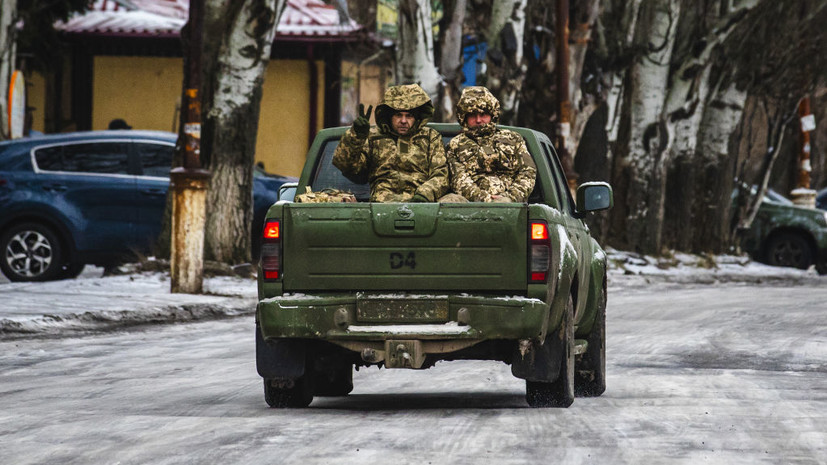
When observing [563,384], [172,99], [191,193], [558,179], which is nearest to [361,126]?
[558,179]

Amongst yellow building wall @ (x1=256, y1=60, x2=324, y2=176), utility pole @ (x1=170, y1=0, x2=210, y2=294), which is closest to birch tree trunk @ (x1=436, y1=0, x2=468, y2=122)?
utility pole @ (x1=170, y1=0, x2=210, y2=294)

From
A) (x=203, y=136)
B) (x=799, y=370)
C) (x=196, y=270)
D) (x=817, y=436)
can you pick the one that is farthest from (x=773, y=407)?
(x=203, y=136)

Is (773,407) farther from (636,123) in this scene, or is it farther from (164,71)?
(164,71)

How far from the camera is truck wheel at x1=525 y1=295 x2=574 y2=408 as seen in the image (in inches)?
343

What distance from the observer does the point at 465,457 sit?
695cm

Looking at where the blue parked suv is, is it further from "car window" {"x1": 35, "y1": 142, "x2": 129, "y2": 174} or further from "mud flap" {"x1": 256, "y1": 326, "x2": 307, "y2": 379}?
"mud flap" {"x1": 256, "y1": 326, "x2": 307, "y2": 379}

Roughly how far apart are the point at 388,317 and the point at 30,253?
11.7 metres

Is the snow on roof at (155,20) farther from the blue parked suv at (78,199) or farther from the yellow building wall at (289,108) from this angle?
the blue parked suv at (78,199)

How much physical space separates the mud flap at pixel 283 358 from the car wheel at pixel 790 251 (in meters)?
21.1

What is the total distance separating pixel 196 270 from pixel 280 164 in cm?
1964

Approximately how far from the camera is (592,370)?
32.3 ft

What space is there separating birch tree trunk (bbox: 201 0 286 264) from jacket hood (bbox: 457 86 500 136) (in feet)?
36.2

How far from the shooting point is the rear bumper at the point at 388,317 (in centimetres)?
828

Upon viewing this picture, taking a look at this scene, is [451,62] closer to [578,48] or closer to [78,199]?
[578,48]
